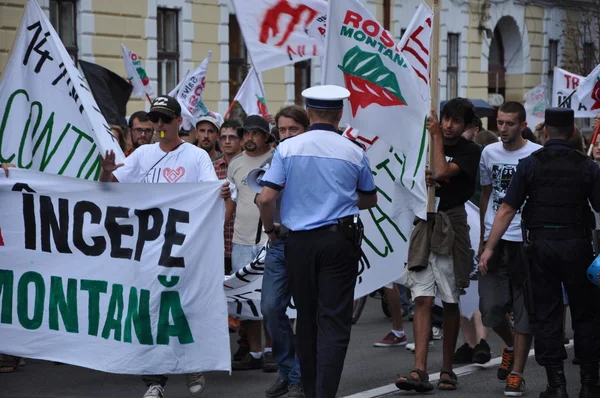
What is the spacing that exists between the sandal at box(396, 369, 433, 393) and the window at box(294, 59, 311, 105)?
717 inches

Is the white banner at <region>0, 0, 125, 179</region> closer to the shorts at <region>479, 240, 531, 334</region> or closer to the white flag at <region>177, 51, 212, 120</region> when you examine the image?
the shorts at <region>479, 240, 531, 334</region>

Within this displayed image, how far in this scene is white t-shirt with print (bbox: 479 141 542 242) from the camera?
8297 mm

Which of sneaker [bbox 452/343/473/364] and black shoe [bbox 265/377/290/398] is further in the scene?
sneaker [bbox 452/343/473/364]

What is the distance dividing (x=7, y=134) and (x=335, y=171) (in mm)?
2770

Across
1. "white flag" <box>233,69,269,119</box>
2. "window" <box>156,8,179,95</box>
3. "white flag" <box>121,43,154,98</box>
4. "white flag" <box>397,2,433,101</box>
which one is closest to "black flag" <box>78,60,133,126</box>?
"white flag" <box>233,69,269,119</box>

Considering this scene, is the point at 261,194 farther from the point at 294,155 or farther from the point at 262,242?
the point at 262,242

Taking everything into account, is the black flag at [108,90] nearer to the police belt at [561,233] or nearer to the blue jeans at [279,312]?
the blue jeans at [279,312]

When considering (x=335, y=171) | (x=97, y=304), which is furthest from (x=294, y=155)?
(x=97, y=304)

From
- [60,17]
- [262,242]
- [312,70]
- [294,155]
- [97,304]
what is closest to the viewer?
[294,155]

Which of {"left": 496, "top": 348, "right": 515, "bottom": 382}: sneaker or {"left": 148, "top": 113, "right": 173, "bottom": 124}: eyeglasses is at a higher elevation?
{"left": 148, "top": 113, "right": 173, "bottom": 124}: eyeglasses

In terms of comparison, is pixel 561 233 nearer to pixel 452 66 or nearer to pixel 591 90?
pixel 591 90

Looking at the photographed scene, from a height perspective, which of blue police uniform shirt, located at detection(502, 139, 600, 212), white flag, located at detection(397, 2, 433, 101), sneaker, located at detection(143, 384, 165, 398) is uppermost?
white flag, located at detection(397, 2, 433, 101)

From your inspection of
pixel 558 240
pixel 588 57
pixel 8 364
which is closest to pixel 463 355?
pixel 558 240

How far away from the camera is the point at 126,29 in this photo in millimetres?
21109
